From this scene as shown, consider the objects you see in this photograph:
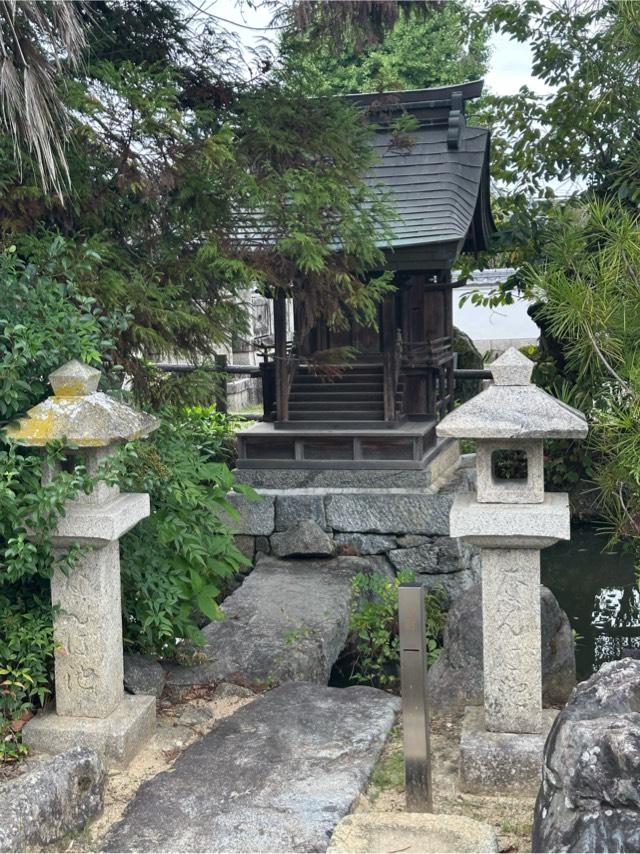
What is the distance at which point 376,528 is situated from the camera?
28.3 feet

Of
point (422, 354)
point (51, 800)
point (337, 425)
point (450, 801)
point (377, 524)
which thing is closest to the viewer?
point (51, 800)

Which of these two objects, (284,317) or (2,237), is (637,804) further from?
(284,317)

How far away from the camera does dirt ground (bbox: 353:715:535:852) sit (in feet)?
13.0

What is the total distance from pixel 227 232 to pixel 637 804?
170 inches

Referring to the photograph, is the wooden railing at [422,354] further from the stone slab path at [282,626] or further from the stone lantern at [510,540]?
the stone lantern at [510,540]

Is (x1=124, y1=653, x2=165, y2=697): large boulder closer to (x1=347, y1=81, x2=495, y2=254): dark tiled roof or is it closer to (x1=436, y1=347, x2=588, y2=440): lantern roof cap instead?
Answer: (x1=436, y1=347, x2=588, y2=440): lantern roof cap

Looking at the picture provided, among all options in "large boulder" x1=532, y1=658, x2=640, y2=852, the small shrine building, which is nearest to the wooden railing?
the small shrine building

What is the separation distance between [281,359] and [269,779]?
5.01 meters

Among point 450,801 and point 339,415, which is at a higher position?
point 339,415

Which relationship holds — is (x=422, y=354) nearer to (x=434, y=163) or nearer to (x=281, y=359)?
(x=281, y=359)

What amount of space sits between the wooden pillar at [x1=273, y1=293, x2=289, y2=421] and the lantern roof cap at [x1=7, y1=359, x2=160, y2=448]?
4063 millimetres

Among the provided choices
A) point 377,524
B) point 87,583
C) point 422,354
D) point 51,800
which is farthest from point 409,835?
point 422,354

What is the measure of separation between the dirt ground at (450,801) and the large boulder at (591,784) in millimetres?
747

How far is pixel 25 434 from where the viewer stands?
4.42 m
